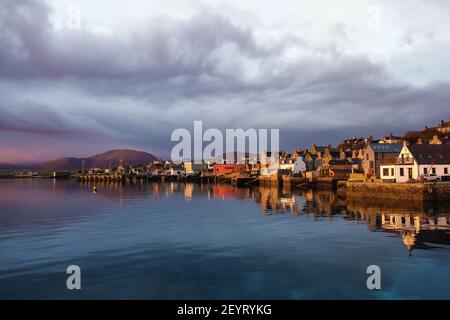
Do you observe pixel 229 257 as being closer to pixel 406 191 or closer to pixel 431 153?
pixel 406 191

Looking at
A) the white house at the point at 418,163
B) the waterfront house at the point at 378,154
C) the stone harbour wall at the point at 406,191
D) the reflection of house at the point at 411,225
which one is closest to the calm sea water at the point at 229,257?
the reflection of house at the point at 411,225

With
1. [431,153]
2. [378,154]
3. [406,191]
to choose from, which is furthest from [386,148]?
[406,191]

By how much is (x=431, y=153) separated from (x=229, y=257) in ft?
163

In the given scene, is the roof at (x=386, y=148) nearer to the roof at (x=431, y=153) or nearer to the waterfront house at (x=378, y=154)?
the waterfront house at (x=378, y=154)

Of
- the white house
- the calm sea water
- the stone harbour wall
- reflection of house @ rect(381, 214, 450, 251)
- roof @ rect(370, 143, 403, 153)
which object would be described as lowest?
the calm sea water

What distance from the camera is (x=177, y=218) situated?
4188cm

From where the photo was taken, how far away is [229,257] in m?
22.7

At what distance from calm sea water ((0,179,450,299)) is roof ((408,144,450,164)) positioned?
72.3 ft

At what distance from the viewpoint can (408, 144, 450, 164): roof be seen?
59875 millimetres

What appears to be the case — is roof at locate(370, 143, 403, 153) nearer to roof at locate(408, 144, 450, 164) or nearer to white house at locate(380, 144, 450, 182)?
white house at locate(380, 144, 450, 182)

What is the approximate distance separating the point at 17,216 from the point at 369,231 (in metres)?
36.1

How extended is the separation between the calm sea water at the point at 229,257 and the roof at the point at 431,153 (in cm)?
2203

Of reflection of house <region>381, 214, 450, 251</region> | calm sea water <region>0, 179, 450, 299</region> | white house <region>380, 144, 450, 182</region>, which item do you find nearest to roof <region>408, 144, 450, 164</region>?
white house <region>380, 144, 450, 182</region>
